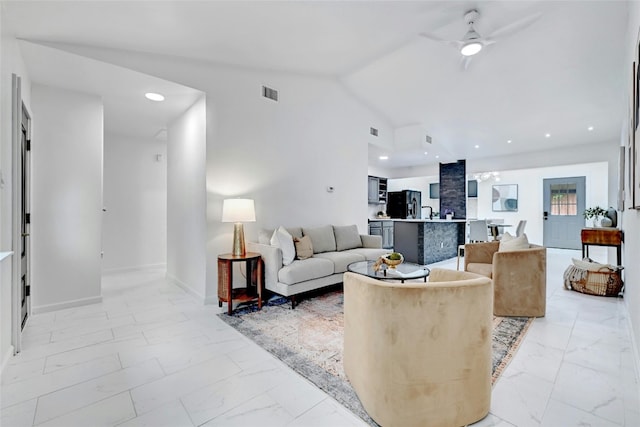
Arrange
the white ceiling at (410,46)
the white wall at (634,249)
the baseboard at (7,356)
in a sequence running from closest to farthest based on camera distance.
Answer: the baseboard at (7,356)
the white wall at (634,249)
the white ceiling at (410,46)

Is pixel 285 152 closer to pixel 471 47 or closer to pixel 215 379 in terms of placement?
pixel 471 47

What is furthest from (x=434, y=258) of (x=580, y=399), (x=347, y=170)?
(x=580, y=399)

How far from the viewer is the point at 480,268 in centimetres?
358

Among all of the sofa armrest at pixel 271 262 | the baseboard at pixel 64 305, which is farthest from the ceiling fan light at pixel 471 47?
the baseboard at pixel 64 305

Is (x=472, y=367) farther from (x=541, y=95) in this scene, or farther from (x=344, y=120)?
(x=541, y=95)

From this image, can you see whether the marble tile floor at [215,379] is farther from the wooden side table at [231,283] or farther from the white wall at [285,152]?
the white wall at [285,152]

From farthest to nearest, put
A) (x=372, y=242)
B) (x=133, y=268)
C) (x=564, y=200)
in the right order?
(x=564, y=200) < (x=133, y=268) < (x=372, y=242)

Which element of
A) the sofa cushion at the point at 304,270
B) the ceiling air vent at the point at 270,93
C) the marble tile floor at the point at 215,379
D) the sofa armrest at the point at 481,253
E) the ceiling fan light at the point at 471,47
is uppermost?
the ceiling fan light at the point at 471,47

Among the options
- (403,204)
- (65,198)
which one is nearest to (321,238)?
(65,198)

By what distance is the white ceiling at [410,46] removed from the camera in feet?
8.95

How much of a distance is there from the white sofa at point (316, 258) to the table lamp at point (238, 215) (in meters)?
0.24

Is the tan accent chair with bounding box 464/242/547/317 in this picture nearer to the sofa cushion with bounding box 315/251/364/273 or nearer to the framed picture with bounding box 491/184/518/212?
the sofa cushion with bounding box 315/251/364/273

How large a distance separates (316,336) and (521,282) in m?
2.22

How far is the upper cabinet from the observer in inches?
345
